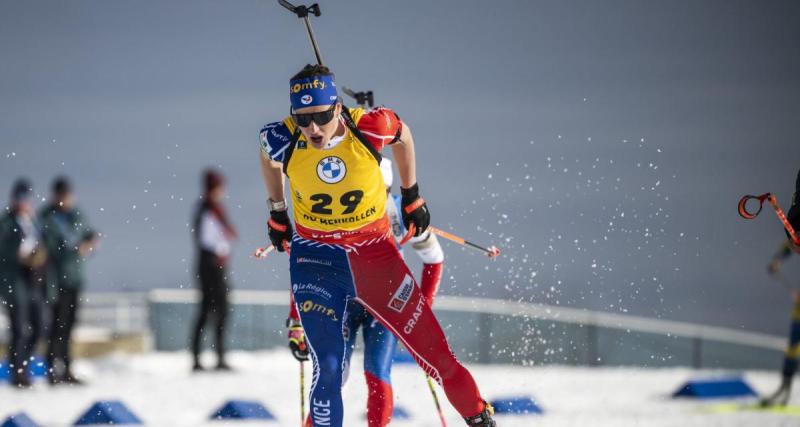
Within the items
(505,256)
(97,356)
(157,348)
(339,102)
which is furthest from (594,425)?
(97,356)

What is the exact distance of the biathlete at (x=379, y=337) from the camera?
19.6 ft

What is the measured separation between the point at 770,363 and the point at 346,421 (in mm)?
6473

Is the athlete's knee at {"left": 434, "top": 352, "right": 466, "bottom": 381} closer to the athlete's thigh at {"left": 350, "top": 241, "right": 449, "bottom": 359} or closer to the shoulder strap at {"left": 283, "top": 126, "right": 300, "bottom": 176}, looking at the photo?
the athlete's thigh at {"left": 350, "top": 241, "right": 449, "bottom": 359}

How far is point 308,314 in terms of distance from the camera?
5.24 meters

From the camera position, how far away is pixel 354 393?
985 cm

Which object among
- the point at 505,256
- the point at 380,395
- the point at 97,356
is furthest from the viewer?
the point at 97,356

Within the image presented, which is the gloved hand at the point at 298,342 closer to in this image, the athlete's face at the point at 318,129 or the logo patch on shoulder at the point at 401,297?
the logo patch on shoulder at the point at 401,297

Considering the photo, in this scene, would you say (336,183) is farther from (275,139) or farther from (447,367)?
(447,367)

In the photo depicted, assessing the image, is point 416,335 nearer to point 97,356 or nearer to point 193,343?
point 193,343

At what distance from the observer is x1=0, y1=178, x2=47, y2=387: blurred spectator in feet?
32.0

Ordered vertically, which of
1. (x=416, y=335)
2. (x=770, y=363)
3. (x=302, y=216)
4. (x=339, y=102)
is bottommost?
(x=770, y=363)

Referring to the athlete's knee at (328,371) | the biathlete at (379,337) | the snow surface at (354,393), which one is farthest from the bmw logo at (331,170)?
the snow surface at (354,393)

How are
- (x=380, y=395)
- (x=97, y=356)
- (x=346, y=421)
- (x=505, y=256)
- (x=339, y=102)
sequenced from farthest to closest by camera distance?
(x=97, y=356) < (x=346, y=421) < (x=505, y=256) < (x=380, y=395) < (x=339, y=102)

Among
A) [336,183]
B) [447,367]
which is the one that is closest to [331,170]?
[336,183]
